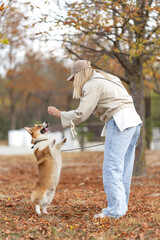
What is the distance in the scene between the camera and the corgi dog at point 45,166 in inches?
188

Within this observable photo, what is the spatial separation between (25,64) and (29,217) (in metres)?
20.4

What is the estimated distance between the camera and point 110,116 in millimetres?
4441

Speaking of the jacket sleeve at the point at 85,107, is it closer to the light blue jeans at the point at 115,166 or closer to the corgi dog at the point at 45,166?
the light blue jeans at the point at 115,166

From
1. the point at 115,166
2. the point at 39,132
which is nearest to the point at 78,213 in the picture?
the point at 115,166

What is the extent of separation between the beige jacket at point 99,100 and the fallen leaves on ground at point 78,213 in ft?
3.90

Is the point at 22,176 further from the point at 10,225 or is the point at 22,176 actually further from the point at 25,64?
the point at 25,64

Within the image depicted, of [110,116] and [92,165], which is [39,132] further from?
[92,165]

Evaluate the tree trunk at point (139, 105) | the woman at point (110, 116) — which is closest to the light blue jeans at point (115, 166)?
the woman at point (110, 116)

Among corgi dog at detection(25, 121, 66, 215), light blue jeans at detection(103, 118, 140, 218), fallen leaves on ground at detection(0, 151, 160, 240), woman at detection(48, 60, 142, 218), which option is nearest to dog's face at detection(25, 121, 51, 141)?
corgi dog at detection(25, 121, 66, 215)

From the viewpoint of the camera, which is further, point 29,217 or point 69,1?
point 69,1

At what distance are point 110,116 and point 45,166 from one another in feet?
3.58

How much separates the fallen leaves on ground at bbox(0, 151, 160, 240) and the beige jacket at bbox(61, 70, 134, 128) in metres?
1.19

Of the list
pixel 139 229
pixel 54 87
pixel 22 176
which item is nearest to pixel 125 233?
pixel 139 229

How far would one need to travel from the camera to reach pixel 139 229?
4.24 m
